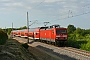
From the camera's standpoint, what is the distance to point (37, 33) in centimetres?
4844

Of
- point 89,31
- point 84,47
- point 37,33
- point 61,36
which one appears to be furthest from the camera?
point 89,31

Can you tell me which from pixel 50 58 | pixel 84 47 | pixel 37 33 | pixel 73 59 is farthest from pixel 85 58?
pixel 37 33

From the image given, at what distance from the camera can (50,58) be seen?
22109mm

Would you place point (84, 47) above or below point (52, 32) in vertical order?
below

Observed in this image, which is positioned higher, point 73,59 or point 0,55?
point 0,55

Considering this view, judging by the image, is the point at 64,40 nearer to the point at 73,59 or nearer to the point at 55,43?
the point at 55,43

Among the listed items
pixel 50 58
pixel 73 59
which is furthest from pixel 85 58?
pixel 50 58

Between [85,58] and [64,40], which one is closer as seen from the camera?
[85,58]

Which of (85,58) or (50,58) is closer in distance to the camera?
(85,58)

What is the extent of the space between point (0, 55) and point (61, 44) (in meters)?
22.5

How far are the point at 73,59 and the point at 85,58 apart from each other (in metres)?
1.13

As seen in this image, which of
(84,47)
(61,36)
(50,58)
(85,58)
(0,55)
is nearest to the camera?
(0,55)

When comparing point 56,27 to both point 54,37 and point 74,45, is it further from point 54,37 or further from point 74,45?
point 74,45

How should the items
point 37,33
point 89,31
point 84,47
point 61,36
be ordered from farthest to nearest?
point 89,31, point 37,33, point 61,36, point 84,47
